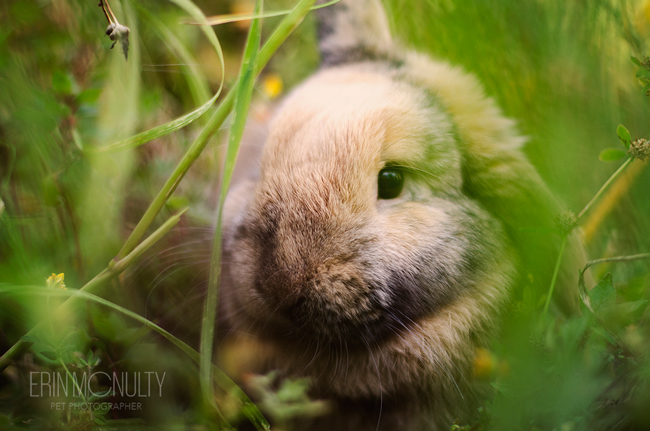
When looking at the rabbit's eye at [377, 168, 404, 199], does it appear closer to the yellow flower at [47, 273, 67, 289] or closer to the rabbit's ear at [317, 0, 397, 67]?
the rabbit's ear at [317, 0, 397, 67]

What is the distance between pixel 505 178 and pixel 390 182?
0.41m

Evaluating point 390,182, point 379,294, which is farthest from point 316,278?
point 390,182

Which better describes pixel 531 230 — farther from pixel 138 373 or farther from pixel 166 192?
pixel 138 373

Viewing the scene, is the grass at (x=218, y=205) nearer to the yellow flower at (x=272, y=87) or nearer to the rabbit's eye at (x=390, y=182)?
the rabbit's eye at (x=390, y=182)

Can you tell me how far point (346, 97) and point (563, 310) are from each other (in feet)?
3.17

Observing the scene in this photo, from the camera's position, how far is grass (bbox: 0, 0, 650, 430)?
0.94 meters

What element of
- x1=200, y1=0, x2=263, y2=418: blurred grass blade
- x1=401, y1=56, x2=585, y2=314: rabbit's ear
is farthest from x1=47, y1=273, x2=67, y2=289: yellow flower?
x1=401, y1=56, x2=585, y2=314: rabbit's ear

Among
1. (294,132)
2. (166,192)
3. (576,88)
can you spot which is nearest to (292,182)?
(294,132)

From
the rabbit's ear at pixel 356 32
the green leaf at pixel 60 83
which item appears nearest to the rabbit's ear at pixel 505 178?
the rabbit's ear at pixel 356 32

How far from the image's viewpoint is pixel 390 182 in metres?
1.25

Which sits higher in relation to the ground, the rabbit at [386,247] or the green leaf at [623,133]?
the green leaf at [623,133]

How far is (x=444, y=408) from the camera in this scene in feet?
4.24

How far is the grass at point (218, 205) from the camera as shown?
938mm

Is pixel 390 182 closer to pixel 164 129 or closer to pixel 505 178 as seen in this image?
pixel 505 178
